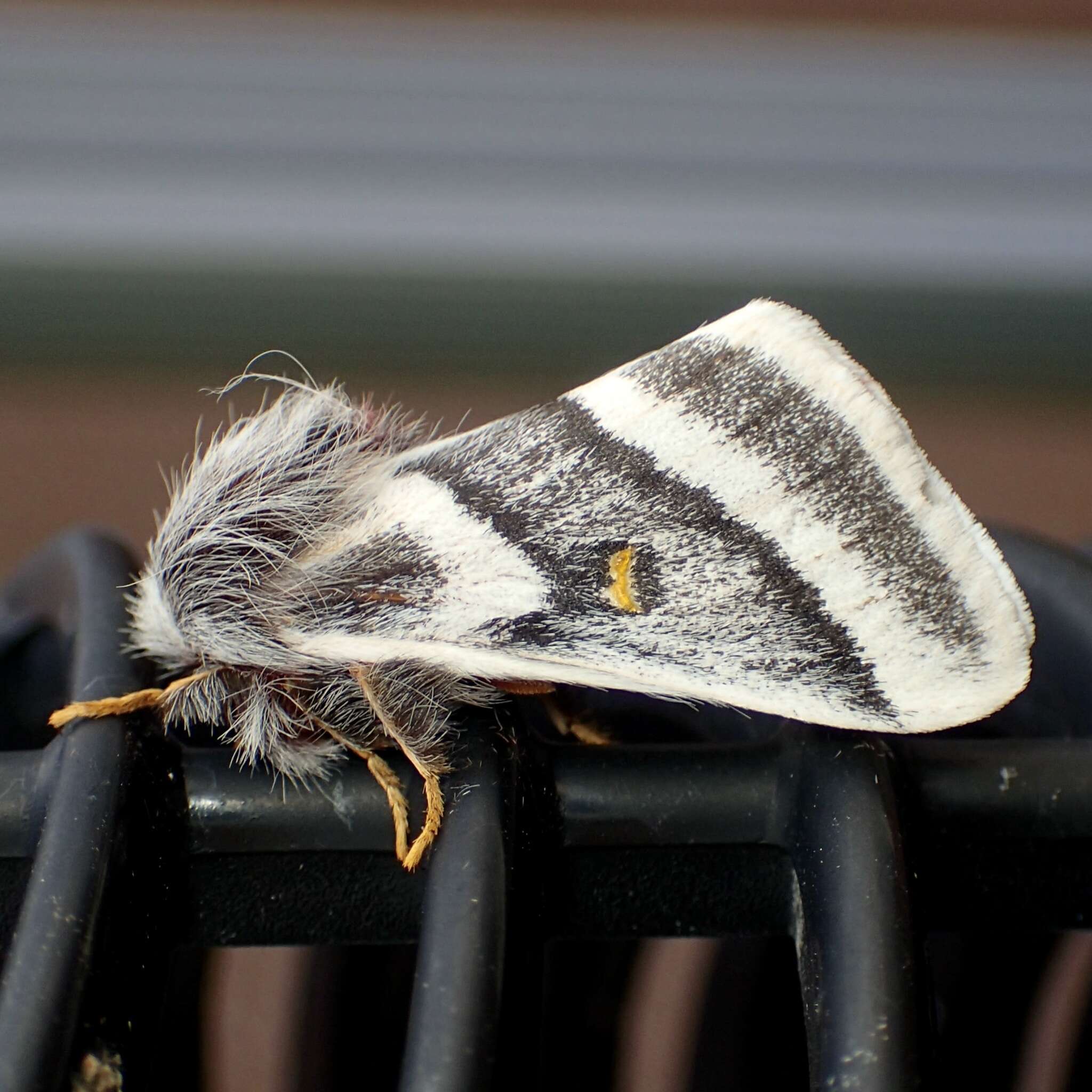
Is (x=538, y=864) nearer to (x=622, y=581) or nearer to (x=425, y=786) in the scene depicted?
(x=425, y=786)

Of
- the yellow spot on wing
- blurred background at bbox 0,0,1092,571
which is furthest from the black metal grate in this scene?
blurred background at bbox 0,0,1092,571

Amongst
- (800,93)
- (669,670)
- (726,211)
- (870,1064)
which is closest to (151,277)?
(726,211)

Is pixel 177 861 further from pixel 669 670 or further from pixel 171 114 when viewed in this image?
pixel 171 114

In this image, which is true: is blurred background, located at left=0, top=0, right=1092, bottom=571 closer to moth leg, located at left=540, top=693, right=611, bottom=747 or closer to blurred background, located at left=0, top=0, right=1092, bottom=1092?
blurred background, located at left=0, top=0, right=1092, bottom=1092

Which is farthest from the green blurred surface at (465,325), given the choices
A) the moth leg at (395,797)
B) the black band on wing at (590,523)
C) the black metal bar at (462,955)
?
the black metal bar at (462,955)

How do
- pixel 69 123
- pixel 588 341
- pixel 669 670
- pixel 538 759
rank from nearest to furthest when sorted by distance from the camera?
pixel 538 759
pixel 669 670
pixel 69 123
pixel 588 341

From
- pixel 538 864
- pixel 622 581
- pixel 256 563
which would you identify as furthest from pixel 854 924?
pixel 256 563

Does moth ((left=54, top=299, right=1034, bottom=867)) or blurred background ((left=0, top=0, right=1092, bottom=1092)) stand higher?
blurred background ((left=0, top=0, right=1092, bottom=1092))

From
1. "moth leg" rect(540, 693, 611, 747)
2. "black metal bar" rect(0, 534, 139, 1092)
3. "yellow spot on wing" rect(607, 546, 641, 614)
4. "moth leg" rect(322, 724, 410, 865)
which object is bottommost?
"moth leg" rect(540, 693, 611, 747)
